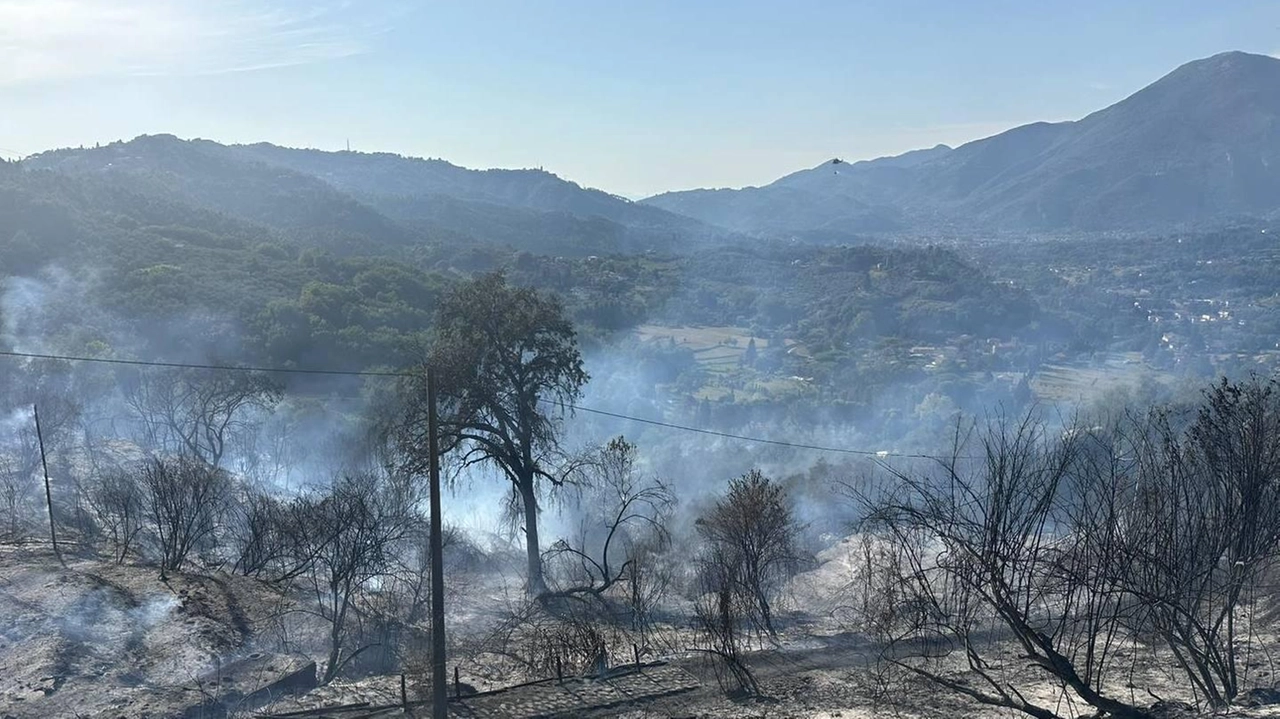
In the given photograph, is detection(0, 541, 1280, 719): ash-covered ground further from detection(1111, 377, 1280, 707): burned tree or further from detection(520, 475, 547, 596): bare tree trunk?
detection(520, 475, 547, 596): bare tree trunk

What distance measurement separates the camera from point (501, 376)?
68.7 ft

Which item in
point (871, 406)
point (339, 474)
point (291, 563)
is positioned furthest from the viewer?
point (871, 406)

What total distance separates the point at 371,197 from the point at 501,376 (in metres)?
122

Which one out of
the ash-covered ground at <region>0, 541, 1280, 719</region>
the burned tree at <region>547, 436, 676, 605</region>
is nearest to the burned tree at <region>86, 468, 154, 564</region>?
the ash-covered ground at <region>0, 541, 1280, 719</region>

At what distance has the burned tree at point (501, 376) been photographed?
66.9 feet

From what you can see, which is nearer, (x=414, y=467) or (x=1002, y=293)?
(x=414, y=467)

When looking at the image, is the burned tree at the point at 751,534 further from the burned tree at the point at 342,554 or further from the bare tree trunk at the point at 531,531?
the burned tree at the point at 342,554

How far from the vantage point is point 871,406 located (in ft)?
166

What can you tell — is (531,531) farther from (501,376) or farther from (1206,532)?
(1206,532)

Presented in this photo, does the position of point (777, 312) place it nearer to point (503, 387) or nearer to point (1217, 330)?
point (1217, 330)

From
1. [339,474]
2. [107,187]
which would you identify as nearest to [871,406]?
[339,474]

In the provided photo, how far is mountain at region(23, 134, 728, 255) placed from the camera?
91875 mm

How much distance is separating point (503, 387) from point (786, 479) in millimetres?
15253

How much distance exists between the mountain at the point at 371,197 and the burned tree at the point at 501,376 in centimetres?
6102
